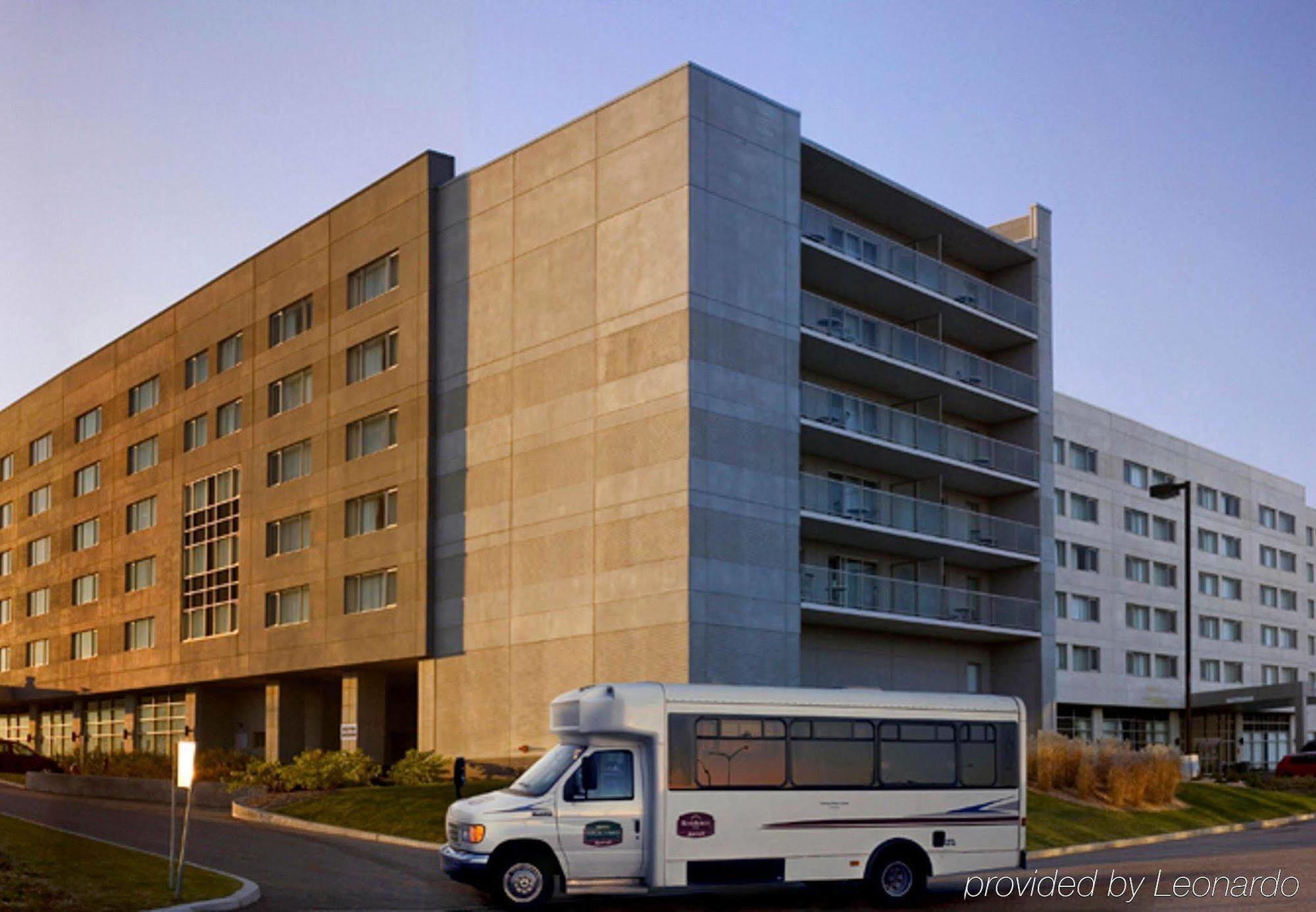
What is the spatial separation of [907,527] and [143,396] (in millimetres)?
36926

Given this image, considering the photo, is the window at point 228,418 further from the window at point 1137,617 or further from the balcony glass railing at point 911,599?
the window at point 1137,617

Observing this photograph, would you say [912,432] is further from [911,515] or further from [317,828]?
[317,828]

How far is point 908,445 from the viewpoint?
161 ft

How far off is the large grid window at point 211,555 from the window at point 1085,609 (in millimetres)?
38212

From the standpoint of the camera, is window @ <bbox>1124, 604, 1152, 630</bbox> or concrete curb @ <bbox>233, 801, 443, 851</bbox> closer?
concrete curb @ <bbox>233, 801, 443, 851</bbox>

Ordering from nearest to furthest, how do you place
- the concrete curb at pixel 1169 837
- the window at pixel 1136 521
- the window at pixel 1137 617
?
1. the concrete curb at pixel 1169 837
2. the window at pixel 1137 617
3. the window at pixel 1136 521

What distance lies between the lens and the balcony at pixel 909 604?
45250 millimetres

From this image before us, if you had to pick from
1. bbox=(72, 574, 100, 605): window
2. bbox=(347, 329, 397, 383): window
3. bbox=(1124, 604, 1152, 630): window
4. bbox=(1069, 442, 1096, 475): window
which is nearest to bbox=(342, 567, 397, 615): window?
bbox=(347, 329, 397, 383): window

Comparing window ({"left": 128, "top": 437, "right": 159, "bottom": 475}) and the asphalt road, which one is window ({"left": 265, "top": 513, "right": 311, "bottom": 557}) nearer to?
window ({"left": 128, "top": 437, "right": 159, "bottom": 475})

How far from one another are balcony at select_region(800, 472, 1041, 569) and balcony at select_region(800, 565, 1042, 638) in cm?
117

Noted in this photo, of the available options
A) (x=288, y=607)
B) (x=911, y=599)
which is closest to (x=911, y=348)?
(x=911, y=599)

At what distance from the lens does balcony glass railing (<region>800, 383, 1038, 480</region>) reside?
45.7m

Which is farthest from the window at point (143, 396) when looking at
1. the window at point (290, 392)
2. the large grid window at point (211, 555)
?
the window at point (290, 392)

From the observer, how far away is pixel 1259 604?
291 ft
